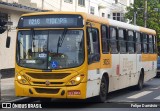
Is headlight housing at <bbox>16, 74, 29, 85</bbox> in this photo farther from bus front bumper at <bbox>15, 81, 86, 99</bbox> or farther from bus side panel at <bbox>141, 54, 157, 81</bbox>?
bus side panel at <bbox>141, 54, 157, 81</bbox>

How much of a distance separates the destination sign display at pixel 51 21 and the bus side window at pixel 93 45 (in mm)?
539

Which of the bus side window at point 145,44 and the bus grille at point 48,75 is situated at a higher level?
the bus side window at point 145,44

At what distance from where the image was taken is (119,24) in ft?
57.2

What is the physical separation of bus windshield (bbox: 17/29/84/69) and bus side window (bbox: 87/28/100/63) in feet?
1.36

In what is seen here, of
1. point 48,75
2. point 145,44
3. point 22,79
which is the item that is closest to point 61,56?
point 48,75

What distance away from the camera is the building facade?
27.2m

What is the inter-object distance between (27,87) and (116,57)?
453 centimetres

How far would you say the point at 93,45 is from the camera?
1405cm

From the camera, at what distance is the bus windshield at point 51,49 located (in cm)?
1324

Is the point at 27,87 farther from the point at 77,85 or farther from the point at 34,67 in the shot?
the point at 77,85

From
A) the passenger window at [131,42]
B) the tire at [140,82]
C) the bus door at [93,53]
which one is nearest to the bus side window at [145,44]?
the tire at [140,82]

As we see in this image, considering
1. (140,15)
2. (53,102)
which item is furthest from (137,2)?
(53,102)

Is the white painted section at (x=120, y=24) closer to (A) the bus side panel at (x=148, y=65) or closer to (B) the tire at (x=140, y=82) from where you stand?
(A) the bus side panel at (x=148, y=65)

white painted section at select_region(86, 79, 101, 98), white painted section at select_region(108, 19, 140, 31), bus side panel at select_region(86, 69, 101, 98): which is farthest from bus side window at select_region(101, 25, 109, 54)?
white painted section at select_region(86, 79, 101, 98)
